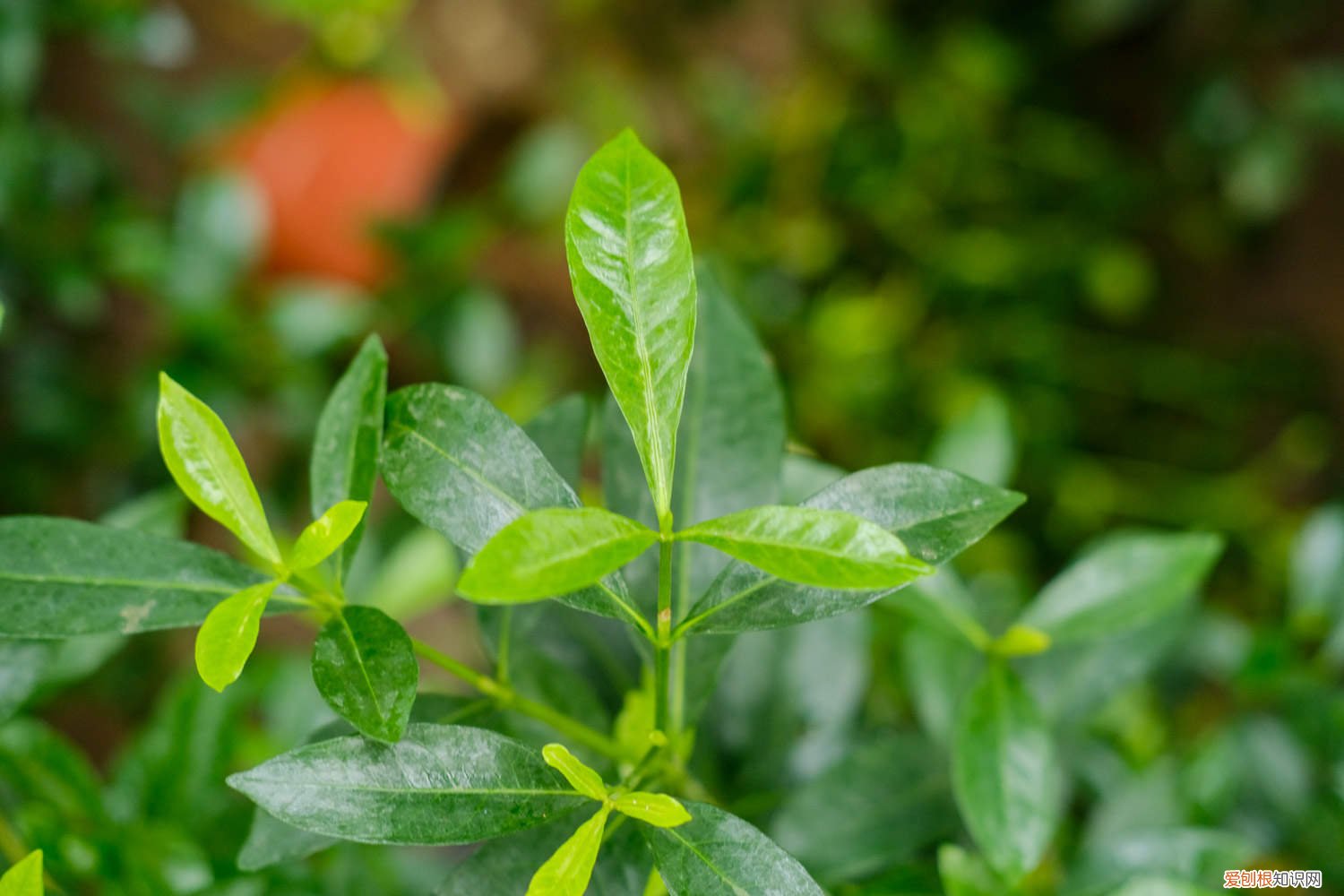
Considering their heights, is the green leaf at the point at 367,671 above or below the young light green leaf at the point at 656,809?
above

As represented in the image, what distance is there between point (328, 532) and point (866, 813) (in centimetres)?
44

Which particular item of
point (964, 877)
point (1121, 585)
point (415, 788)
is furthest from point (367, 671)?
point (1121, 585)

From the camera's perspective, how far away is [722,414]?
609 millimetres

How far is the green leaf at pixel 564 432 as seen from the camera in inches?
22.7

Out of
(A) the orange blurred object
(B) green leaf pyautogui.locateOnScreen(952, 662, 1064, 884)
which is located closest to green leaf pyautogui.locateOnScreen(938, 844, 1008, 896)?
(B) green leaf pyautogui.locateOnScreen(952, 662, 1064, 884)

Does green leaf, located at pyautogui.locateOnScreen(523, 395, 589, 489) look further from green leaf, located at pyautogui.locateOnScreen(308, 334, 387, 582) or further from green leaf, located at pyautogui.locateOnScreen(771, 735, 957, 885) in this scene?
green leaf, located at pyautogui.locateOnScreen(771, 735, 957, 885)

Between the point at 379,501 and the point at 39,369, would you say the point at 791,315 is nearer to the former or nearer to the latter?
the point at 379,501

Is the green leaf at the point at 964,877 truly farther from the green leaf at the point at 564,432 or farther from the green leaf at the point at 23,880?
the green leaf at the point at 23,880

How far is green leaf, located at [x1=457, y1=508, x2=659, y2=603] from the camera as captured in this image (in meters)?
0.37

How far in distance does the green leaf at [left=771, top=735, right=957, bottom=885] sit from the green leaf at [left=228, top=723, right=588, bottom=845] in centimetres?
26

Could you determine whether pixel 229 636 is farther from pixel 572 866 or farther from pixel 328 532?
pixel 572 866

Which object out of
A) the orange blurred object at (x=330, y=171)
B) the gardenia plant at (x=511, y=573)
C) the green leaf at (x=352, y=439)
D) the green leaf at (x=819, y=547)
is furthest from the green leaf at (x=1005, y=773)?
the orange blurred object at (x=330, y=171)

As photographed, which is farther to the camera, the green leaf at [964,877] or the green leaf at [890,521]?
the green leaf at [964,877]

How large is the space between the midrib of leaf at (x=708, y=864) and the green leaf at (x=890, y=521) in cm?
10
